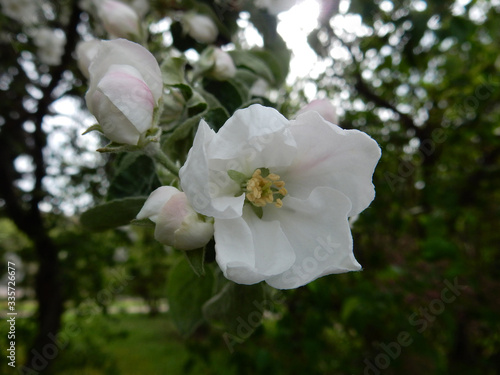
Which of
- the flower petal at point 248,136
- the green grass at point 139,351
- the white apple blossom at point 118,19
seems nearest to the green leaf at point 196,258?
the flower petal at point 248,136

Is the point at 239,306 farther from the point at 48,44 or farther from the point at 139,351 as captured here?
the point at 139,351

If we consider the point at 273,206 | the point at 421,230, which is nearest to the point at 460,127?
the point at 421,230

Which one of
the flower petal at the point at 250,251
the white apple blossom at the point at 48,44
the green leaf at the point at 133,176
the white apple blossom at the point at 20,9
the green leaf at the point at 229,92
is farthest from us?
the white apple blossom at the point at 48,44

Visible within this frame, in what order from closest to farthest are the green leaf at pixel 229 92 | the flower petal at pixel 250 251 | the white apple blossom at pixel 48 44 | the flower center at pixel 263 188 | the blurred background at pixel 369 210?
the flower petal at pixel 250 251 → the flower center at pixel 263 188 → the green leaf at pixel 229 92 → the blurred background at pixel 369 210 → the white apple blossom at pixel 48 44

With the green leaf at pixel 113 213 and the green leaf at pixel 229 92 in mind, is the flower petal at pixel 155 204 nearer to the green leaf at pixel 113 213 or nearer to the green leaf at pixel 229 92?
the green leaf at pixel 113 213

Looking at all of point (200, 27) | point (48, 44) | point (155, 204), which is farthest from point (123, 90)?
point (48, 44)

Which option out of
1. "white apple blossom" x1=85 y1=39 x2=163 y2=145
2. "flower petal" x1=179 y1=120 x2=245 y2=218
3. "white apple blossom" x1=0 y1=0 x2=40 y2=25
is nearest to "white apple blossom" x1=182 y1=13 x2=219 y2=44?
"white apple blossom" x1=85 y1=39 x2=163 y2=145

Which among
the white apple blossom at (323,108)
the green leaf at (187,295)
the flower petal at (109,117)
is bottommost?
the green leaf at (187,295)
